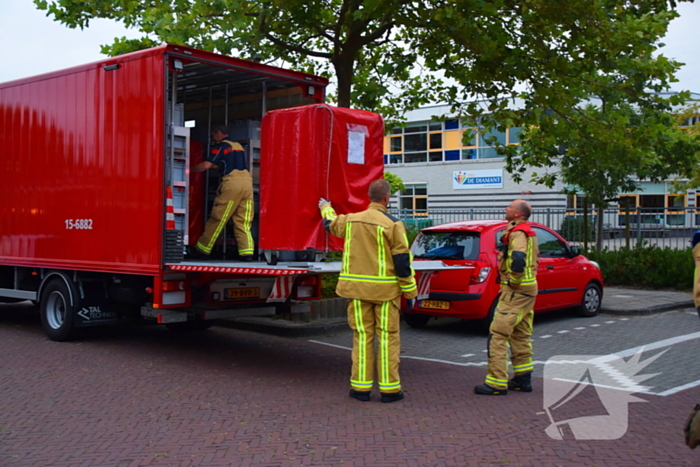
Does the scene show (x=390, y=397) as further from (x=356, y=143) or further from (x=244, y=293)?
(x=356, y=143)

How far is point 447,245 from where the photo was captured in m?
10.6

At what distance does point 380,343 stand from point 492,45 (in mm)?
5882

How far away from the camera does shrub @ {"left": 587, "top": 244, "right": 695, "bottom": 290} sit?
50.7 ft

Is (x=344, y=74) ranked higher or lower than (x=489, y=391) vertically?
higher

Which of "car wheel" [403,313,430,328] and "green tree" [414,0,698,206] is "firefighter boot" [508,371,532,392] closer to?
"car wheel" [403,313,430,328]

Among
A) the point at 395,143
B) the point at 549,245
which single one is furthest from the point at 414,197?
the point at 549,245

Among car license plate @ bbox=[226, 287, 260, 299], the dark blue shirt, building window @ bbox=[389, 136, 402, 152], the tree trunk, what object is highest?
building window @ bbox=[389, 136, 402, 152]

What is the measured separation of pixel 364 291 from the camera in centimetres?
657

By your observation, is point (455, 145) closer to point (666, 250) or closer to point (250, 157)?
point (666, 250)

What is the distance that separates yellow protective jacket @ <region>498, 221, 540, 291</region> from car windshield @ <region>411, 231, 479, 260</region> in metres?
3.25

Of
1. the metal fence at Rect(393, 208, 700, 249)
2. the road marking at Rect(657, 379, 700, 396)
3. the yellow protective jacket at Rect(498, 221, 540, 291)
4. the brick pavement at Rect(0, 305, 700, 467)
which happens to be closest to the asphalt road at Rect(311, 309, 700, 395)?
the road marking at Rect(657, 379, 700, 396)

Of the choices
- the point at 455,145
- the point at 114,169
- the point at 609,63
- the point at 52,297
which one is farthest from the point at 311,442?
the point at 455,145

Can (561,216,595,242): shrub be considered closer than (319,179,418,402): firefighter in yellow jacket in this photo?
No

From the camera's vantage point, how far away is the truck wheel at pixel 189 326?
10.7 m
